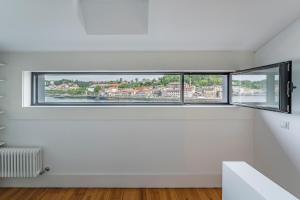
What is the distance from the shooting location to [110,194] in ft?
11.2

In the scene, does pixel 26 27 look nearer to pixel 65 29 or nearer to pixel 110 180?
pixel 65 29

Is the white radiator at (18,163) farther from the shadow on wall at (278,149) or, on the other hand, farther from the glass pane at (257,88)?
the shadow on wall at (278,149)

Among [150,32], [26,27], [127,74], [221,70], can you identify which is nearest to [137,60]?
[127,74]

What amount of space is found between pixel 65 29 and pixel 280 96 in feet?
8.01

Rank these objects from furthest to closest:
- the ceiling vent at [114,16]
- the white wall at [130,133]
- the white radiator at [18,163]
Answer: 1. the white wall at [130,133]
2. the white radiator at [18,163]
3. the ceiling vent at [114,16]

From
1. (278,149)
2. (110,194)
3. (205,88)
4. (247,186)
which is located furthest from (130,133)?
(247,186)

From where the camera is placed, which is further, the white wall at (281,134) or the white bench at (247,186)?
the white wall at (281,134)

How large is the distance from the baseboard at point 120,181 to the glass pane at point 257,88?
4.00 ft

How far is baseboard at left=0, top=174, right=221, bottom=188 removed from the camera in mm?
3635

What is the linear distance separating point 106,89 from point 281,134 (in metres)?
2.40

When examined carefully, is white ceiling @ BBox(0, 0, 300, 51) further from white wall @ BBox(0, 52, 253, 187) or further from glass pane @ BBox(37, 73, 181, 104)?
glass pane @ BBox(37, 73, 181, 104)

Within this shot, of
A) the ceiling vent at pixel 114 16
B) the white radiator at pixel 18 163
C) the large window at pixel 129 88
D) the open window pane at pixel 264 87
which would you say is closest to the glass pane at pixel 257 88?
the open window pane at pixel 264 87

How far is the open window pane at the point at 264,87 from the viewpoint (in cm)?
239

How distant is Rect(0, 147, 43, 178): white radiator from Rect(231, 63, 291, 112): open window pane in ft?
9.25
